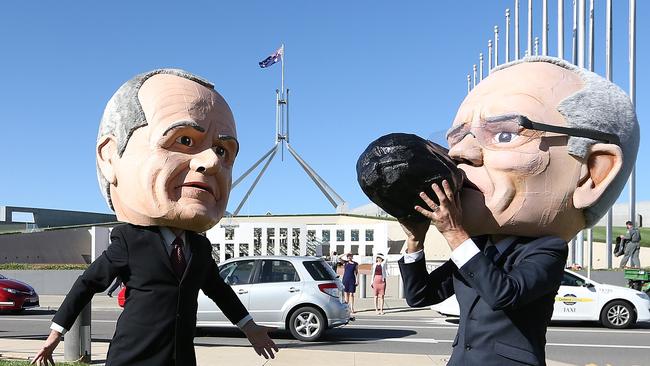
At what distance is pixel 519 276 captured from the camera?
2.86 m

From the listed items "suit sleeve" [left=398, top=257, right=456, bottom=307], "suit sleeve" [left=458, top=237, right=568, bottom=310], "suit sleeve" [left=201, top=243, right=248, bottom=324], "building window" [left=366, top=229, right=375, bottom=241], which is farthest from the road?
"building window" [left=366, top=229, right=375, bottom=241]

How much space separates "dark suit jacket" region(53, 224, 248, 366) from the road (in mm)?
6453

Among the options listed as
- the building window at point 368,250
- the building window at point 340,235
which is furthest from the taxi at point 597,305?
the building window at point 368,250

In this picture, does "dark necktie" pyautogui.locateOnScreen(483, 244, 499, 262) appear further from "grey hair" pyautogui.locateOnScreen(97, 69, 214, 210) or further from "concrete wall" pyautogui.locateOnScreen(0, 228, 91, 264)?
"concrete wall" pyautogui.locateOnScreen(0, 228, 91, 264)

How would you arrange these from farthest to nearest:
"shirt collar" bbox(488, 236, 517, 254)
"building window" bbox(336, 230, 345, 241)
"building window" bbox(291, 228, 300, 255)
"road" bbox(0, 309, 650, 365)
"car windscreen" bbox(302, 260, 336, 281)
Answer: "building window" bbox(336, 230, 345, 241), "building window" bbox(291, 228, 300, 255), "car windscreen" bbox(302, 260, 336, 281), "road" bbox(0, 309, 650, 365), "shirt collar" bbox(488, 236, 517, 254)

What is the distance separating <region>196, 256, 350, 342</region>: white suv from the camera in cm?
1055

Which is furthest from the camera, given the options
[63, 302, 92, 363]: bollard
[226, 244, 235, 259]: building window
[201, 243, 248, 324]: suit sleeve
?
[226, 244, 235, 259]: building window

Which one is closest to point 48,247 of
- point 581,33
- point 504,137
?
point 581,33

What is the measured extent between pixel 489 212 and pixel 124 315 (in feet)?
6.40

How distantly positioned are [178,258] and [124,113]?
89 cm

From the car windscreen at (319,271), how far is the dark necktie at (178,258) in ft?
23.2

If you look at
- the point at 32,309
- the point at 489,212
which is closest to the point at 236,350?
the point at 489,212

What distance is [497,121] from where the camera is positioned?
313 cm

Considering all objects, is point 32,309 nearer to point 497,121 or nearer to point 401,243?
point 497,121
